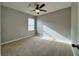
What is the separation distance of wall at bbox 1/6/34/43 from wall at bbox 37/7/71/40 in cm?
26

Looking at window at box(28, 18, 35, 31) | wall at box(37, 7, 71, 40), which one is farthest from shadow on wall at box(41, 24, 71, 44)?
window at box(28, 18, 35, 31)

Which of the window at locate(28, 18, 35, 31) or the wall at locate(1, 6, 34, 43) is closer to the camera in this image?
the wall at locate(1, 6, 34, 43)

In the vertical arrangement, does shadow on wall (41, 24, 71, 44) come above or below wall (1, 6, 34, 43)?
below

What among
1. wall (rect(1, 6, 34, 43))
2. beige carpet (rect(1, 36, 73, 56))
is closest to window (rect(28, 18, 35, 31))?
wall (rect(1, 6, 34, 43))

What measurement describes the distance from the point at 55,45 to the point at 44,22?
1.47ft

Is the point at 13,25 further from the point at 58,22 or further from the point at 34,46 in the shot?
the point at 58,22

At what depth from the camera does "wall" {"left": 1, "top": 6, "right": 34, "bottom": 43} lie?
146cm

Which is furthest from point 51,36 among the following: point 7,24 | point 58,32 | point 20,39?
point 7,24

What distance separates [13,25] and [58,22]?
76cm

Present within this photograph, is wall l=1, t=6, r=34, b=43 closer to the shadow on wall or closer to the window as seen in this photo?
the window

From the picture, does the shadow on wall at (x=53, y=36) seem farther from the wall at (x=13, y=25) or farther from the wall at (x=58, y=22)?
the wall at (x=13, y=25)

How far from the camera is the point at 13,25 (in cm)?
154

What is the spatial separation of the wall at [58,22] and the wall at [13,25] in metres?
0.26

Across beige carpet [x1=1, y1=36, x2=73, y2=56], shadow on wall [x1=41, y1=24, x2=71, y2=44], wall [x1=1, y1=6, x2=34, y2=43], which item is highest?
wall [x1=1, y1=6, x2=34, y2=43]
